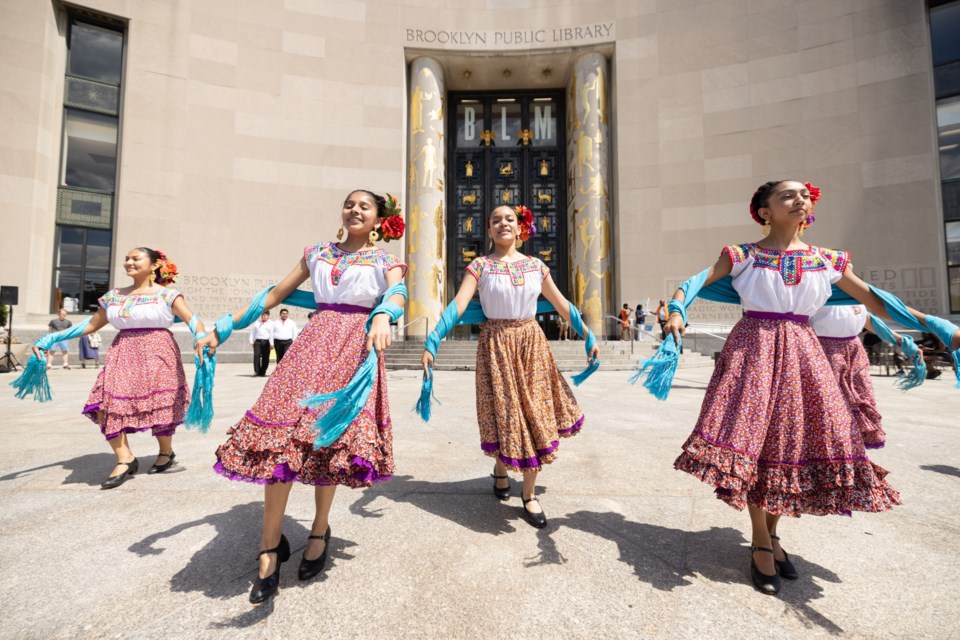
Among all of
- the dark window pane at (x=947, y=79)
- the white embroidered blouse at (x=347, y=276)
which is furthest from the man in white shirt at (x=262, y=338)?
the dark window pane at (x=947, y=79)

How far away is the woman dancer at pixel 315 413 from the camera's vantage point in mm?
1977

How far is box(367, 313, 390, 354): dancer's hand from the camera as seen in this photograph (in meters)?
2.03

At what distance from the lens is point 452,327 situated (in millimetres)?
2850

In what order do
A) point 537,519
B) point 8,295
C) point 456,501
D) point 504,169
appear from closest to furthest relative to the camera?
point 537,519 → point 456,501 → point 8,295 → point 504,169

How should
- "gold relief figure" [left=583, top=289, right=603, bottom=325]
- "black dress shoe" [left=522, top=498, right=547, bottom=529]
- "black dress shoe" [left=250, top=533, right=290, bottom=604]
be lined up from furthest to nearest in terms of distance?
"gold relief figure" [left=583, top=289, right=603, bottom=325] → "black dress shoe" [left=522, top=498, right=547, bottom=529] → "black dress shoe" [left=250, top=533, right=290, bottom=604]

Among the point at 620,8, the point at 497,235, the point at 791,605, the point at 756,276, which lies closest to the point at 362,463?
the point at 497,235

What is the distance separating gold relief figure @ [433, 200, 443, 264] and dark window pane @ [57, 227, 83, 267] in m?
11.8

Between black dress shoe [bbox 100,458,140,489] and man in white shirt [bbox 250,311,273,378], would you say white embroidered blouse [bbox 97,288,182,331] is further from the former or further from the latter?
man in white shirt [bbox 250,311,273,378]

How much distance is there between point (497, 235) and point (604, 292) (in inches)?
590

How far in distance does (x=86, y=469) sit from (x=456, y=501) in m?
3.12

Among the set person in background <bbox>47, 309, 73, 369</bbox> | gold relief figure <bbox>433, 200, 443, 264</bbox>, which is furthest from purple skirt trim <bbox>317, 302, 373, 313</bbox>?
gold relief figure <bbox>433, 200, 443, 264</bbox>

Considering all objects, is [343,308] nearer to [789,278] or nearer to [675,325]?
[675,325]

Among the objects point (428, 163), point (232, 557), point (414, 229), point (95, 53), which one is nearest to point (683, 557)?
point (232, 557)

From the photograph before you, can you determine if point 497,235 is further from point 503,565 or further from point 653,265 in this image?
point 653,265
